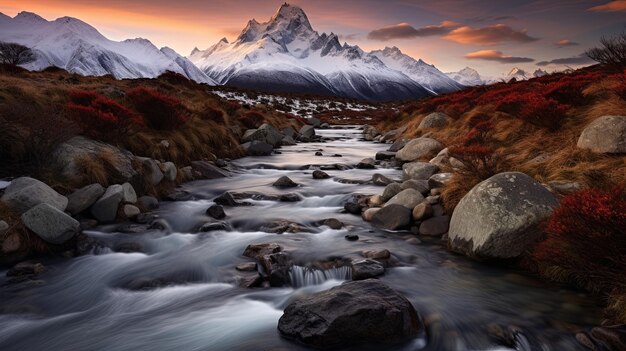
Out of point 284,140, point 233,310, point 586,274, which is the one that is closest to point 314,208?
point 233,310

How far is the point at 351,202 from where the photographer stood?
33.5 feet

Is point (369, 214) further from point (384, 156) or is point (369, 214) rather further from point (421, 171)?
point (384, 156)

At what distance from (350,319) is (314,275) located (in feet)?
6.90

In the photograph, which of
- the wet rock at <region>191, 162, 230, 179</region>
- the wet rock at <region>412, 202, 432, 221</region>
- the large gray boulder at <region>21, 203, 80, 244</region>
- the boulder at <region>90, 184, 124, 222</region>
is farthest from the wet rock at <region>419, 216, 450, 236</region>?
the wet rock at <region>191, 162, 230, 179</region>

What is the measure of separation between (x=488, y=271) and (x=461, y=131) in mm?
11258

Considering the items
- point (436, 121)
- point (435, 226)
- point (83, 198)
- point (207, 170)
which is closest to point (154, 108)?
point (207, 170)

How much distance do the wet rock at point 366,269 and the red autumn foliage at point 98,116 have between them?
7.79 m

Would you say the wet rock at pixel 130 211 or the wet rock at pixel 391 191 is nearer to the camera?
the wet rock at pixel 130 211

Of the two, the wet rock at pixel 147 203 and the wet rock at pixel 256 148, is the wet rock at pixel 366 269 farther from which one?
the wet rock at pixel 256 148

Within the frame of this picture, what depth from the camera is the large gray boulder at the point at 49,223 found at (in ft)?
21.1

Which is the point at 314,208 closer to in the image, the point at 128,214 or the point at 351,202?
the point at 351,202

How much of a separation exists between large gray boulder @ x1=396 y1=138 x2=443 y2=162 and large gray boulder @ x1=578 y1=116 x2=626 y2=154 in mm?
6217

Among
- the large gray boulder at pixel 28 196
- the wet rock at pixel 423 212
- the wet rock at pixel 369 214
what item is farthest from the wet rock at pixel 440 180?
the large gray boulder at pixel 28 196

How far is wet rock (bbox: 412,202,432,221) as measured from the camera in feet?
27.5
